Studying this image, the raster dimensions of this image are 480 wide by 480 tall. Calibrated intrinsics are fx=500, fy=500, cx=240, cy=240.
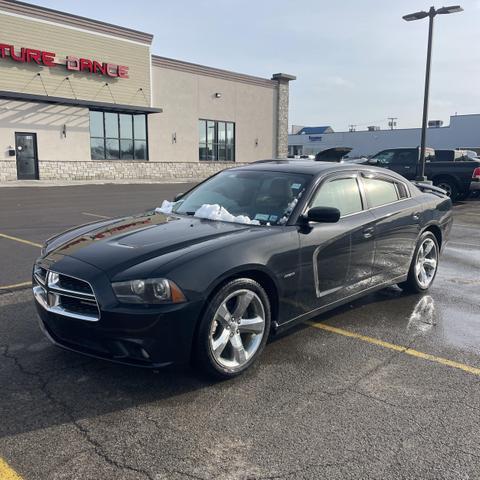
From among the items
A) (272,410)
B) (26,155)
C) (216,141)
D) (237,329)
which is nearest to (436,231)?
(237,329)

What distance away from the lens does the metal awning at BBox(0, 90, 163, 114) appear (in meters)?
22.8

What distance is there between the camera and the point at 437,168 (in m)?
17.8

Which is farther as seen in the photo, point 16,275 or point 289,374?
point 16,275

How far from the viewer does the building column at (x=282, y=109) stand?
3762 centimetres

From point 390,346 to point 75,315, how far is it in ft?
8.72

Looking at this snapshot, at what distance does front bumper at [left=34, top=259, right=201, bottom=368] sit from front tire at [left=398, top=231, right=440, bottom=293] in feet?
11.0

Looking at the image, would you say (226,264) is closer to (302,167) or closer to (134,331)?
(134,331)

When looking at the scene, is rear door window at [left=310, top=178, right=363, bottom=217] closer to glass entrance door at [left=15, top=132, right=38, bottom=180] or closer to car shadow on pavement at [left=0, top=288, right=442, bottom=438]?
car shadow on pavement at [left=0, top=288, right=442, bottom=438]

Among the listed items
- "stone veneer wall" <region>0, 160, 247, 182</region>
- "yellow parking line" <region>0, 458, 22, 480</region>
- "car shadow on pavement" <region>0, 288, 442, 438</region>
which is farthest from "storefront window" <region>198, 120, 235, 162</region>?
"yellow parking line" <region>0, 458, 22, 480</region>

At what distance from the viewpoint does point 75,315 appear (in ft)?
11.1

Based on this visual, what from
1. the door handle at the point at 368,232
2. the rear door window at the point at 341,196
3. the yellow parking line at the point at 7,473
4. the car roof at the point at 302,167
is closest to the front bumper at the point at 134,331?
the yellow parking line at the point at 7,473

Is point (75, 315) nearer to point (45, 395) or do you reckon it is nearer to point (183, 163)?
point (45, 395)

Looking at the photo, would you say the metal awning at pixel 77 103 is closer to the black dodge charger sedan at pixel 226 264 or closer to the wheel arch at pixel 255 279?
the black dodge charger sedan at pixel 226 264

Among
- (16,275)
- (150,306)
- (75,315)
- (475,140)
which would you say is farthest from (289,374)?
(475,140)
